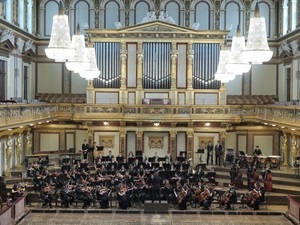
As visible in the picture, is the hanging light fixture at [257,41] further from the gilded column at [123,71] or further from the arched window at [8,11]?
the gilded column at [123,71]

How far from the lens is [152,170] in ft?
70.1

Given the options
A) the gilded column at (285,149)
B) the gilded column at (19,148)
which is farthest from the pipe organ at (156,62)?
the gilded column at (19,148)

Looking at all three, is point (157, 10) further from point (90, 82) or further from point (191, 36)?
point (90, 82)

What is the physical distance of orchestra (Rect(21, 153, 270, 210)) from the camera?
19.8 meters

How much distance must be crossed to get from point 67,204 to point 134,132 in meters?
9.14

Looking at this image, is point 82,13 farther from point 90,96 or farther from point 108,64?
point 90,96

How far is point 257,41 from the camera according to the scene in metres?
13.4

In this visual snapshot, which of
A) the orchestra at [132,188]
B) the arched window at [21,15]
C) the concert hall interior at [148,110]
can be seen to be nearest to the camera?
the orchestra at [132,188]

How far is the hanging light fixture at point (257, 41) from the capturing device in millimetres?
13242

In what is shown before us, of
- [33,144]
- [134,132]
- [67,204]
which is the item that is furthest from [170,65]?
[67,204]

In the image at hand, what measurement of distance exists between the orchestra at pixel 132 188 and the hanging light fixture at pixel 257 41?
7.25 m

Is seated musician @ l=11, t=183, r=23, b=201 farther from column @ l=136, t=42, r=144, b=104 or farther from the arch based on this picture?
the arch

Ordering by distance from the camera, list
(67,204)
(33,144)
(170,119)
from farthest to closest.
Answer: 1. (33,144)
2. (170,119)
3. (67,204)

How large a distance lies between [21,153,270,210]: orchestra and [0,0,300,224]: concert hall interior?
5cm
